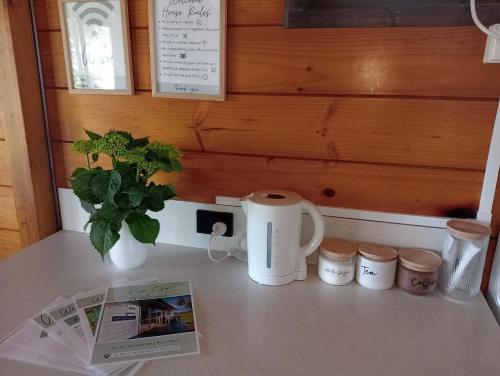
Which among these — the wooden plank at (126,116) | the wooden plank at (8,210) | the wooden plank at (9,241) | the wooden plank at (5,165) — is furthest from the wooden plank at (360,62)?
the wooden plank at (9,241)

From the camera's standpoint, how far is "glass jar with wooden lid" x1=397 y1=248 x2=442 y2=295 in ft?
2.74

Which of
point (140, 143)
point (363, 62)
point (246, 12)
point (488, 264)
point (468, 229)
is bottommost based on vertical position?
point (488, 264)

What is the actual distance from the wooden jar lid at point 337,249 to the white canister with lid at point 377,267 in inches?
1.1

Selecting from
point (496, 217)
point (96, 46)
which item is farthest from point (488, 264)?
point (96, 46)

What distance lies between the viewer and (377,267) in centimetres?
86

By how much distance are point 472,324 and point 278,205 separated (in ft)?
1.59

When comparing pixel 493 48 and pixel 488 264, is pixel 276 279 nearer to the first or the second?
pixel 488 264

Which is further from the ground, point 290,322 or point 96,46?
point 96,46

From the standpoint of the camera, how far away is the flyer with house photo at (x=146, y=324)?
0.66 metres

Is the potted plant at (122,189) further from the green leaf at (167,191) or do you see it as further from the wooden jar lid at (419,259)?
the wooden jar lid at (419,259)

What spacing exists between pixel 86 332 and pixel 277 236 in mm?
454

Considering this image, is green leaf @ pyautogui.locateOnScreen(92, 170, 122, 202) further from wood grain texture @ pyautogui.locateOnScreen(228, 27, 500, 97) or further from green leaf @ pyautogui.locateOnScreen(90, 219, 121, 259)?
wood grain texture @ pyautogui.locateOnScreen(228, 27, 500, 97)

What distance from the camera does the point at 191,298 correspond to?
83cm

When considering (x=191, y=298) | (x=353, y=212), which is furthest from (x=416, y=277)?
(x=191, y=298)
